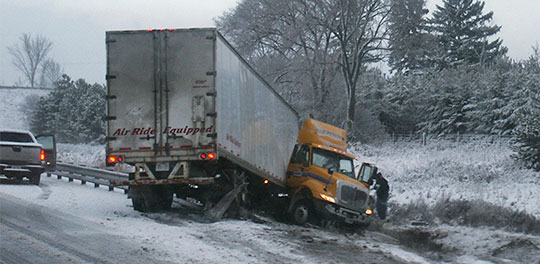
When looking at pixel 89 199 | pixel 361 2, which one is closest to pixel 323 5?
pixel 361 2

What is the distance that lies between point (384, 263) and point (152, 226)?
4.40 m

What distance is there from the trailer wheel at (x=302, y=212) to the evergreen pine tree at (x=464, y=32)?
124 ft

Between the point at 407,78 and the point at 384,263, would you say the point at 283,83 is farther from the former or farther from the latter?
the point at 384,263

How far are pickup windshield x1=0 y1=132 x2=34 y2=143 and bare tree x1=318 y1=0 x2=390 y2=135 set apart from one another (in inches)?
795

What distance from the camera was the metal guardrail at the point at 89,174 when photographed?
1894 cm

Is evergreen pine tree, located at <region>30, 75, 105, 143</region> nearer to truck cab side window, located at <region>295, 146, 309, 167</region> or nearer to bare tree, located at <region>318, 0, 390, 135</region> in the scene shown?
bare tree, located at <region>318, 0, 390, 135</region>

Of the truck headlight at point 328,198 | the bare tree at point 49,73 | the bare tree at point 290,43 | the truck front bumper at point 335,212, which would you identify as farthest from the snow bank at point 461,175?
the bare tree at point 49,73

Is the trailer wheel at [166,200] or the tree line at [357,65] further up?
the tree line at [357,65]

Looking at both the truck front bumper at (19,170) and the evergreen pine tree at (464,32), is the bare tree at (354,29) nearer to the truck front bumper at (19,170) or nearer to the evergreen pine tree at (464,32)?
the evergreen pine tree at (464,32)

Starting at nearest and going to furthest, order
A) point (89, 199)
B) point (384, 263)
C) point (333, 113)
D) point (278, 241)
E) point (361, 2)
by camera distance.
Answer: point (384, 263) < point (278, 241) < point (89, 199) < point (361, 2) < point (333, 113)

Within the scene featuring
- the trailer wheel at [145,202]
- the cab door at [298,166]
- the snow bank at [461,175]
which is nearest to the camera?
the trailer wheel at [145,202]

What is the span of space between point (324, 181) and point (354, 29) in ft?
69.3

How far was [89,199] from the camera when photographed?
15531mm

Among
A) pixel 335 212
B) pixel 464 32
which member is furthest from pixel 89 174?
pixel 464 32
